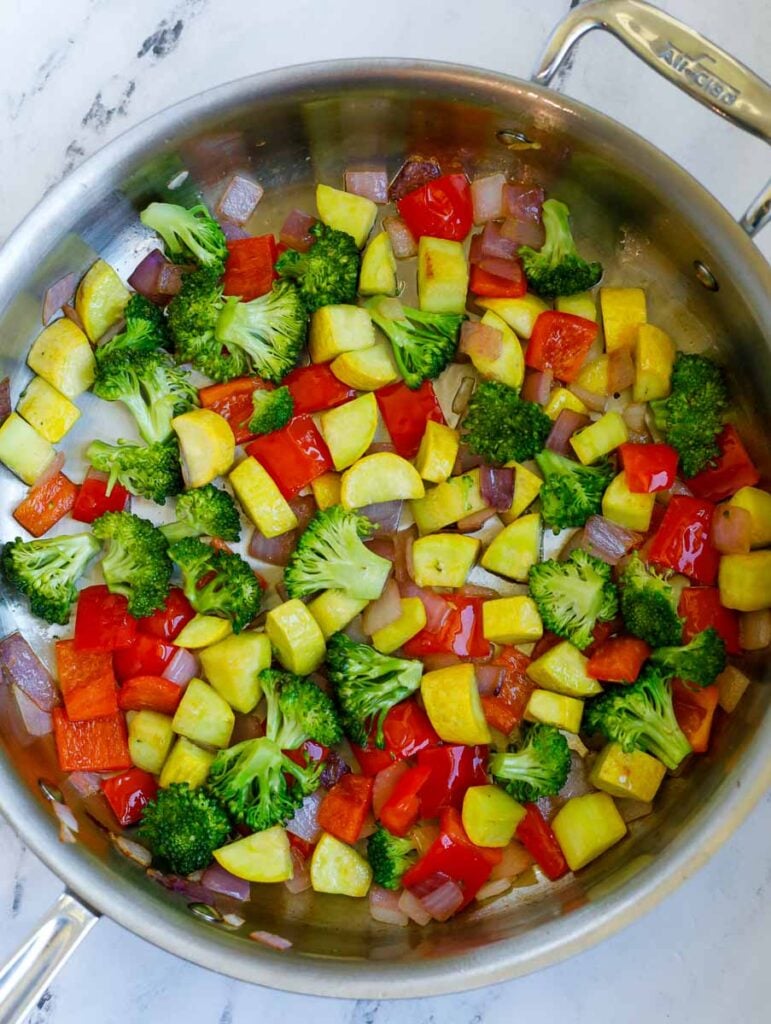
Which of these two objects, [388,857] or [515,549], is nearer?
[388,857]

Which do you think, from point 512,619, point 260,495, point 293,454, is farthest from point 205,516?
point 512,619

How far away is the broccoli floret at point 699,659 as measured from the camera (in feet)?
7.86

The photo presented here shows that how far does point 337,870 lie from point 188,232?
5.44 ft

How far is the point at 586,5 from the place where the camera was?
90.9 inches

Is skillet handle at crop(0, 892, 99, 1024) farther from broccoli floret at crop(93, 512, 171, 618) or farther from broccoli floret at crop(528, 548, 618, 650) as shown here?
broccoli floret at crop(528, 548, 618, 650)

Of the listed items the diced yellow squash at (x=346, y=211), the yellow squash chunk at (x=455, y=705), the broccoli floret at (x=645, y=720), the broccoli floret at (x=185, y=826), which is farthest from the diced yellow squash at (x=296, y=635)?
the diced yellow squash at (x=346, y=211)

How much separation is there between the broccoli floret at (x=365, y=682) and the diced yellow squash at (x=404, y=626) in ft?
0.11

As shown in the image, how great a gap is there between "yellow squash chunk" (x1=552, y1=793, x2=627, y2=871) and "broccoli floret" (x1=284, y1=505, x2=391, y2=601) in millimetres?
724

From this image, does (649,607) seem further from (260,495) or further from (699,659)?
(260,495)

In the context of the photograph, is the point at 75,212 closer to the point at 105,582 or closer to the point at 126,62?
the point at 126,62

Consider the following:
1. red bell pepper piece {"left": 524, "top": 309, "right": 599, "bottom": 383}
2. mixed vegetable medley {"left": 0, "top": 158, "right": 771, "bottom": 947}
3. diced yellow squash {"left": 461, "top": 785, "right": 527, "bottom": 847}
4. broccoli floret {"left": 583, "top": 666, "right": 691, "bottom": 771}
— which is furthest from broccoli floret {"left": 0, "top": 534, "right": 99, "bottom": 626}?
broccoli floret {"left": 583, "top": 666, "right": 691, "bottom": 771}

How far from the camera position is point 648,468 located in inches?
99.2

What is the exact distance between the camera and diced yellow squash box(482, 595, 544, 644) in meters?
2.47

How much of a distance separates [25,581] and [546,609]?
4.28 feet
